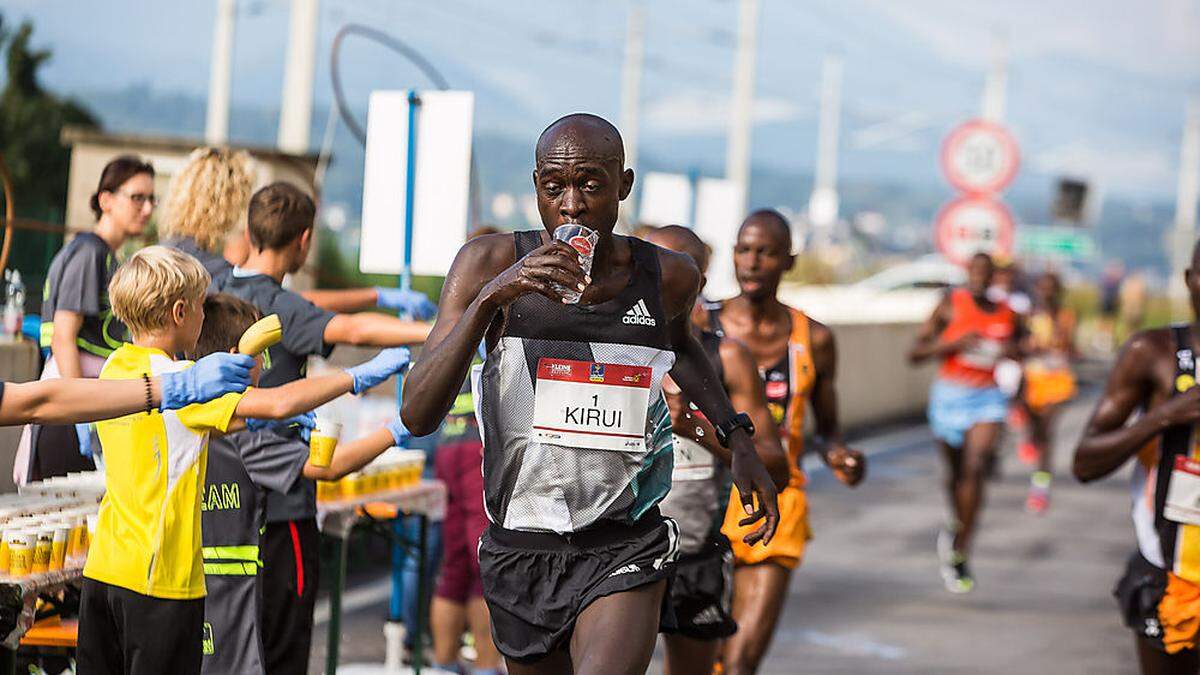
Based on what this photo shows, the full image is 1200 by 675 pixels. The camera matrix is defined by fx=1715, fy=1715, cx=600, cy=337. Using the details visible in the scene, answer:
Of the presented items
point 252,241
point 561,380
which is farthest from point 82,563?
point 561,380

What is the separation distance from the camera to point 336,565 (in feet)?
21.9

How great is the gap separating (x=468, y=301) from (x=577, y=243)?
0.55 m

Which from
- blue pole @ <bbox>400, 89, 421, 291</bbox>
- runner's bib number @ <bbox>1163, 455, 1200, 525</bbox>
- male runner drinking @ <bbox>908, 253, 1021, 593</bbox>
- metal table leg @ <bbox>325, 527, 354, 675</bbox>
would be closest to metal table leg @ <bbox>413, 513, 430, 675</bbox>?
metal table leg @ <bbox>325, 527, 354, 675</bbox>

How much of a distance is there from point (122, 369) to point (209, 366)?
0.75m

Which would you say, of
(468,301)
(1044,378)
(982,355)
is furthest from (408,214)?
(1044,378)

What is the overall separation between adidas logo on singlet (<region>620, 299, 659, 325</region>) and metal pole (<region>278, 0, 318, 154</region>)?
425 inches

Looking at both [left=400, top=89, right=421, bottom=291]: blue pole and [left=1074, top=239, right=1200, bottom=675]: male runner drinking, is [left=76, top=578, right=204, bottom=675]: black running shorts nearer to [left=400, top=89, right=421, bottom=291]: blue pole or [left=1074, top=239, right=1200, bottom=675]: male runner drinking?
[left=400, top=89, right=421, bottom=291]: blue pole

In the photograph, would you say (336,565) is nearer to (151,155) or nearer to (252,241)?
(252,241)

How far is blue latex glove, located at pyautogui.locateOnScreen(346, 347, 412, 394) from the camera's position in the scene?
4723 millimetres

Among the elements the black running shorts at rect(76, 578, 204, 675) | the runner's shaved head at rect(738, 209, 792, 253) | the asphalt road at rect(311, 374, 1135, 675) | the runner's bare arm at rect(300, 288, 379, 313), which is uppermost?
the runner's shaved head at rect(738, 209, 792, 253)

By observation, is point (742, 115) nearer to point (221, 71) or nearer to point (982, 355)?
point (221, 71)

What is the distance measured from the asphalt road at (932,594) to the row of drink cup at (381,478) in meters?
1.36

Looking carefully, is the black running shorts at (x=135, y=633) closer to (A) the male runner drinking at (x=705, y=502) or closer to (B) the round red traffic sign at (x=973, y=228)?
(A) the male runner drinking at (x=705, y=502)

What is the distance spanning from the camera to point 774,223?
6.84 meters
